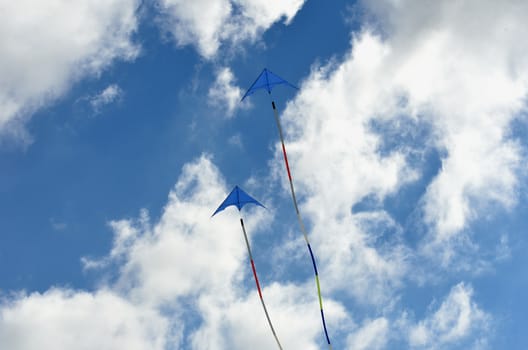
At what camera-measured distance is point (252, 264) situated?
38094mm

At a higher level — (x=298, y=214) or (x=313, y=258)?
(x=298, y=214)

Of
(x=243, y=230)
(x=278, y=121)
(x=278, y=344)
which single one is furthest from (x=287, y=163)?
(x=278, y=344)

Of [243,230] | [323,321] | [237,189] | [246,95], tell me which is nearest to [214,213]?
[237,189]

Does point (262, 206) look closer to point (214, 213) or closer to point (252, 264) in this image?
point (214, 213)

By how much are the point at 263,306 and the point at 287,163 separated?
10.5 metres

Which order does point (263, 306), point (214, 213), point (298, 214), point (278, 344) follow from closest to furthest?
point (278, 344), point (263, 306), point (298, 214), point (214, 213)

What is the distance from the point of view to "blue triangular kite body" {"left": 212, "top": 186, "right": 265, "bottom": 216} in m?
45.2

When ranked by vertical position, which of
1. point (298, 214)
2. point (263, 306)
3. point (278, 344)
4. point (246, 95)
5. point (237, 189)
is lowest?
point (278, 344)

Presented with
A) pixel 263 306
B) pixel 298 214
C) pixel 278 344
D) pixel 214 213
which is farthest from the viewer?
pixel 214 213

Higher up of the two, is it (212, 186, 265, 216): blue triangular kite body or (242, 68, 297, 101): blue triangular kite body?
(242, 68, 297, 101): blue triangular kite body

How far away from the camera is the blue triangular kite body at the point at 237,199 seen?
45219mm

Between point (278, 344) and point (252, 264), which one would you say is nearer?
point (278, 344)

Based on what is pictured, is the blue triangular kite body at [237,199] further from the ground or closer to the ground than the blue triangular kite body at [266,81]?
closer to the ground

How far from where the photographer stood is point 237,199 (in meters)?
45.4
